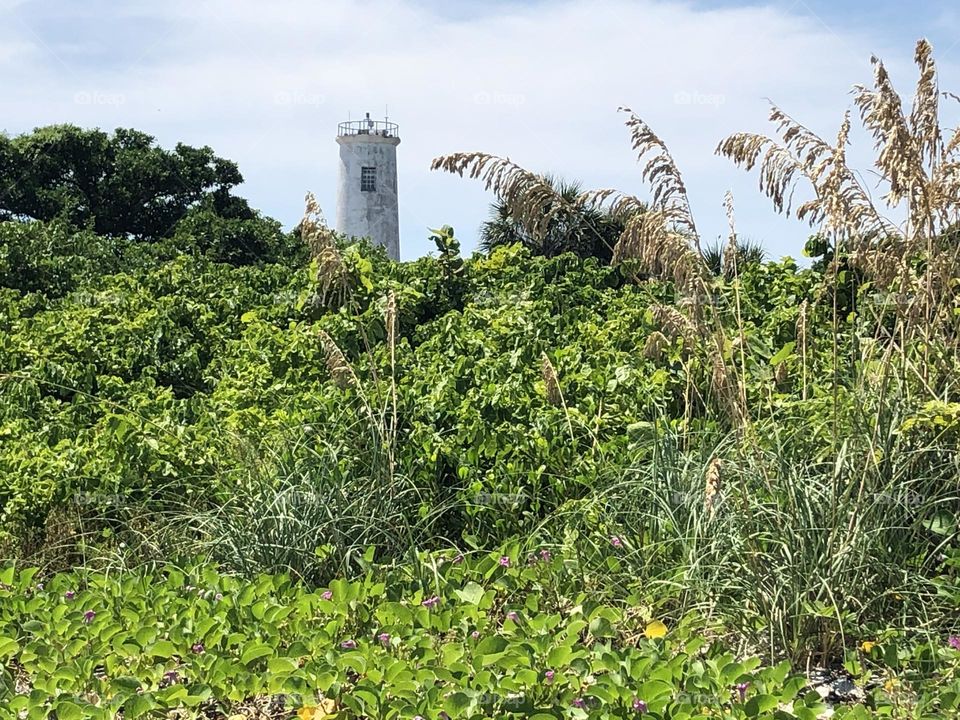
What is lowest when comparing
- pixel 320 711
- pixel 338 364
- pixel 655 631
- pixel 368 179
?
pixel 320 711

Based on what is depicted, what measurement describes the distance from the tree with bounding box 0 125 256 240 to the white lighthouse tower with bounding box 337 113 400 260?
488 inches

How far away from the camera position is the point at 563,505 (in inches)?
206

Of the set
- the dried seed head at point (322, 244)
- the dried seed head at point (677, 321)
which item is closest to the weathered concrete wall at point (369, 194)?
the dried seed head at point (322, 244)

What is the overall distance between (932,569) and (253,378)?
447cm

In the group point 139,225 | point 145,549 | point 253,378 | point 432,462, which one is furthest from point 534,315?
point 139,225

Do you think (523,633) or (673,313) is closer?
(523,633)

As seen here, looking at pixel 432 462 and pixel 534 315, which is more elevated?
pixel 534 315

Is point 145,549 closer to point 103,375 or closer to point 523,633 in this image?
point 523,633

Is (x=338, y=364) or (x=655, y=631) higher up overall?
(x=338, y=364)

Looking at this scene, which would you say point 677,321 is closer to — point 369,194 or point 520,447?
point 520,447

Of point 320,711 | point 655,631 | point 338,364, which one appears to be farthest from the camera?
point 338,364

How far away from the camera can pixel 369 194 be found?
4381cm

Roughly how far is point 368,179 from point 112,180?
49.2ft

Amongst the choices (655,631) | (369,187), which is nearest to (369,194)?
(369,187)
